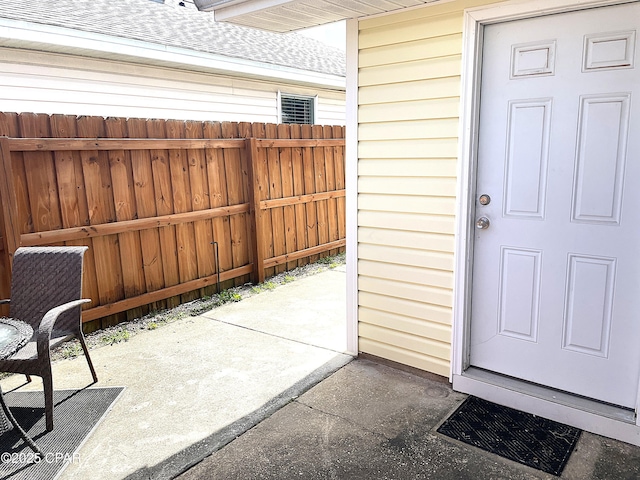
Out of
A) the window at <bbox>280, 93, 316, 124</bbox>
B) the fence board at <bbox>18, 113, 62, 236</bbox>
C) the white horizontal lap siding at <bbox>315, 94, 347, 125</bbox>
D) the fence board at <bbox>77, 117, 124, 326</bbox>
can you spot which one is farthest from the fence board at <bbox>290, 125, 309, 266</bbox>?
the white horizontal lap siding at <bbox>315, 94, 347, 125</bbox>

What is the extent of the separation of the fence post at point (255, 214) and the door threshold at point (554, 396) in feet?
9.52

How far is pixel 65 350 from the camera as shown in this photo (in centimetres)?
358

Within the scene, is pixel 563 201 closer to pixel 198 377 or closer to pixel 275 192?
pixel 198 377

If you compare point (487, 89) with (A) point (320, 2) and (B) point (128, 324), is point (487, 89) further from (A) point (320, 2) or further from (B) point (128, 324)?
(B) point (128, 324)

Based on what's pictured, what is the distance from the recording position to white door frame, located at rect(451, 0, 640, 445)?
7.82 feet

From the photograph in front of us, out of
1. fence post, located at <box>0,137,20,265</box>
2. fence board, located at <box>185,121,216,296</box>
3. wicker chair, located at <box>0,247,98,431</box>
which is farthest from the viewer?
fence board, located at <box>185,121,216,296</box>

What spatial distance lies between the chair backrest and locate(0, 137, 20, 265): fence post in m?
0.41

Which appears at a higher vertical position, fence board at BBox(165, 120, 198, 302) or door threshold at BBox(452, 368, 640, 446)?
fence board at BBox(165, 120, 198, 302)

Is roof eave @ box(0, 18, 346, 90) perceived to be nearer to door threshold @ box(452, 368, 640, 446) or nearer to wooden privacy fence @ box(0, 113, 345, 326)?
wooden privacy fence @ box(0, 113, 345, 326)

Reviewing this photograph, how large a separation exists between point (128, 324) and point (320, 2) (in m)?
3.05

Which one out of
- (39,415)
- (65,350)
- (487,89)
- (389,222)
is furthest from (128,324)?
(487,89)

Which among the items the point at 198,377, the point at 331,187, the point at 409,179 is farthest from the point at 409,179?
the point at 331,187

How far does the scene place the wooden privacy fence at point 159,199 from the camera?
3500mm

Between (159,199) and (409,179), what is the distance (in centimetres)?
240
